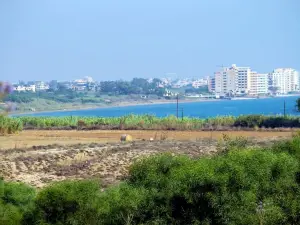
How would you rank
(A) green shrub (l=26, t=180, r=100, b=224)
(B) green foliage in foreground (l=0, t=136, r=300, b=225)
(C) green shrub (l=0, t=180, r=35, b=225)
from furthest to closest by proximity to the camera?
Answer: (C) green shrub (l=0, t=180, r=35, b=225), (A) green shrub (l=26, t=180, r=100, b=224), (B) green foliage in foreground (l=0, t=136, r=300, b=225)

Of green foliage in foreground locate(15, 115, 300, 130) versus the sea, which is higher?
green foliage in foreground locate(15, 115, 300, 130)

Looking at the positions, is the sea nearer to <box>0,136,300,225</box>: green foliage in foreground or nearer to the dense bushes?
the dense bushes

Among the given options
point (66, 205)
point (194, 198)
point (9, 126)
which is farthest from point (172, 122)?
point (194, 198)

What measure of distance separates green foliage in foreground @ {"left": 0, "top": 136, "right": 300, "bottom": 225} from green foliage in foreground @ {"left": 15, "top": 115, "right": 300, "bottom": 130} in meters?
37.5

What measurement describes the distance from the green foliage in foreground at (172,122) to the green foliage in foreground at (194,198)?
37.5m

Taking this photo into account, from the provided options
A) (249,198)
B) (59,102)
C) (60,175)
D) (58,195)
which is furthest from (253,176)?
(59,102)

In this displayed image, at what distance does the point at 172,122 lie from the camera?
55.1 meters

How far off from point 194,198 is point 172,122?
4035cm

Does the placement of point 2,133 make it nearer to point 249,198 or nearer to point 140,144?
point 140,144

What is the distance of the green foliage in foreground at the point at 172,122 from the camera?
177 ft

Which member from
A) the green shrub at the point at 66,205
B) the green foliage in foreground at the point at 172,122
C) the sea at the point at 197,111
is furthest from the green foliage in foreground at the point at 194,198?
the sea at the point at 197,111

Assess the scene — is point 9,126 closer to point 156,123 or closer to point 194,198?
point 156,123

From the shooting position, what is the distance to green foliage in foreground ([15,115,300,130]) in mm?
53906

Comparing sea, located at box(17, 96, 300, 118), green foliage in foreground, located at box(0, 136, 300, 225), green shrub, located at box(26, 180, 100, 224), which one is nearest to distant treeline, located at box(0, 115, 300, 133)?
sea, located at box(17, 96, 300, 118)
